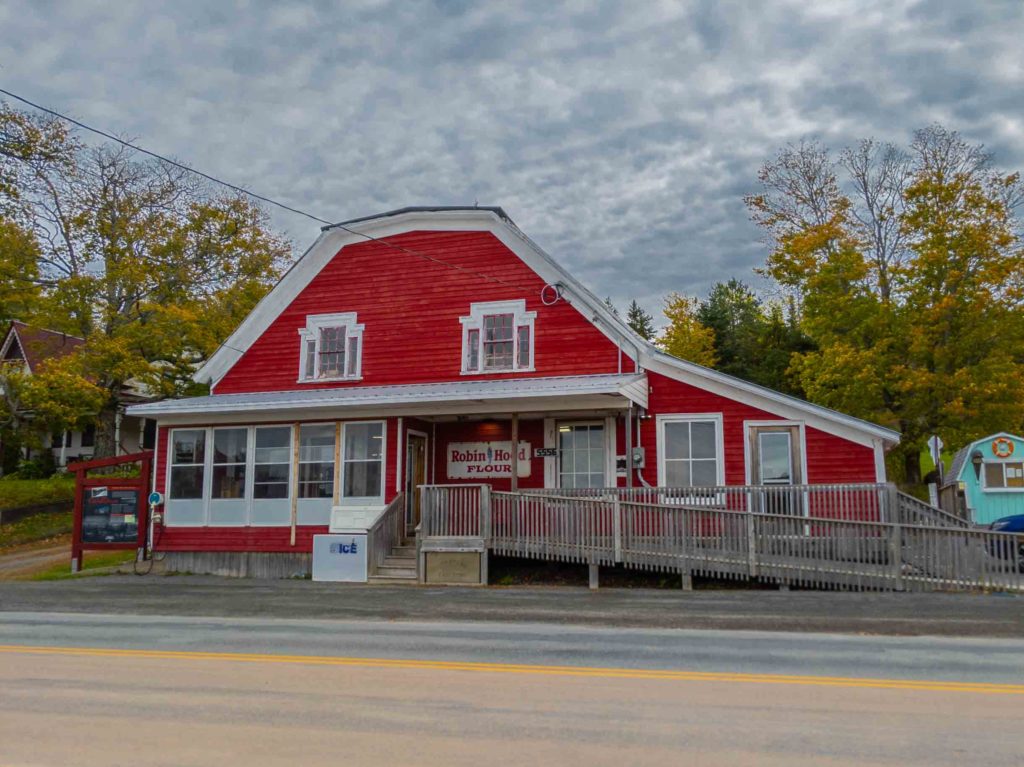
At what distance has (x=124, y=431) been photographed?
40781 mm

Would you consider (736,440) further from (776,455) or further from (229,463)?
(229,463)

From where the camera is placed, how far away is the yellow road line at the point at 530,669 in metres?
7.10

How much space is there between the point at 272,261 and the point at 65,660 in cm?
2619

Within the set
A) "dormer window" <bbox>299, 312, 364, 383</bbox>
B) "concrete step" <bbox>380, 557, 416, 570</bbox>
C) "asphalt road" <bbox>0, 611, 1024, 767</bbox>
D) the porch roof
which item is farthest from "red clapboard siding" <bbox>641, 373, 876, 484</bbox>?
"asphalt road" <bbox>0, 611, 1024, 767</bbox>

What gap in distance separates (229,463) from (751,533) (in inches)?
466

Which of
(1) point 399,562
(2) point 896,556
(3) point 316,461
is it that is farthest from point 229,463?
(2) point 896,556

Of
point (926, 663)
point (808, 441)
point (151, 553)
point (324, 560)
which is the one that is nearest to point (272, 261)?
point (151, 553)

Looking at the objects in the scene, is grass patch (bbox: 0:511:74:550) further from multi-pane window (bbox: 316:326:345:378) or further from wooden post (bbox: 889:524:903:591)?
wooden post (bbox: 889:524:903:591)

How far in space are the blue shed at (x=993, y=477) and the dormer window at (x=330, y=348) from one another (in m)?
16.6

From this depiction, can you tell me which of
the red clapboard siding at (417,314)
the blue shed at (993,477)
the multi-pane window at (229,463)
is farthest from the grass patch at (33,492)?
the blue shed at (993,477)

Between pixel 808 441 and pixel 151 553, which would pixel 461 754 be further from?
pixel 151 553

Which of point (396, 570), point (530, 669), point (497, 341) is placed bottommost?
point (530, 669)

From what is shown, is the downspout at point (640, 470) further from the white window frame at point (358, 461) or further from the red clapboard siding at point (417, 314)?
the white window frame at point (358, 461)

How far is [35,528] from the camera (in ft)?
91.4
